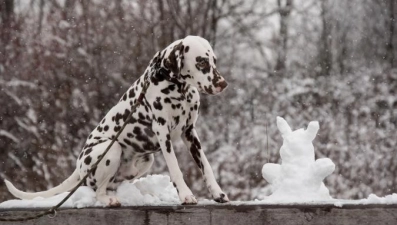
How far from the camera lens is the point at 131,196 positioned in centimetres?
670

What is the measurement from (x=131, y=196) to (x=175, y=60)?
1259mm

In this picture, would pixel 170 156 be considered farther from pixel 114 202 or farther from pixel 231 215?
pixel 231 215

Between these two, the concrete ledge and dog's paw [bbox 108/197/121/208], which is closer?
the concrete ledge

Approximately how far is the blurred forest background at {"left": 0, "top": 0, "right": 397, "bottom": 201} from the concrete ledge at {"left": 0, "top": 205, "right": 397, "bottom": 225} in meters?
7.65

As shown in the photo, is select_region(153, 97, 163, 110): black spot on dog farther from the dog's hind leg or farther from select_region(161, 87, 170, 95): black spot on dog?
the dog's hind leg

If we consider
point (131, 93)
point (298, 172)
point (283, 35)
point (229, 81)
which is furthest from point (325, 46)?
A: point (131, 93)

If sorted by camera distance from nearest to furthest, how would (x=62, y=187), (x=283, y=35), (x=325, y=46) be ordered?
(x=62, y=187), (x=325, y=46), (x=283, y=35)

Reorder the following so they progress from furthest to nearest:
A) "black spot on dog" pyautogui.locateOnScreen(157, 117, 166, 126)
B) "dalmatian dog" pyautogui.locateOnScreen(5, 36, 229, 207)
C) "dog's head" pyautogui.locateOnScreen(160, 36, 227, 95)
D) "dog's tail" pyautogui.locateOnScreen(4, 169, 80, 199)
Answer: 1. "dog's tail" pyautogui.locateOnScreen(4, 169, 80, 199)
2. "black spot on dog" pyautogui.locateOnScreen(157, 117, 166, 126)
3. "dalmatian dog" pyautogui.locateOnScreen(5, 36, 229, 207)
4. "dog's head" pyautogui.locateOnScreen(160, 36, 227, 95)

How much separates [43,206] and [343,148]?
8623 mm

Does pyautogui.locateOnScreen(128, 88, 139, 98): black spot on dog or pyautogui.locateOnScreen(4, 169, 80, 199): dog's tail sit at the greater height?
pyautogui.locateOnScreen(128, 88, 139, 98): black spot on dog

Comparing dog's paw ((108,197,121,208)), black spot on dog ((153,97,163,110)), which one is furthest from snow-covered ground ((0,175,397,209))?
black spot on dog ((153,97,163,110))

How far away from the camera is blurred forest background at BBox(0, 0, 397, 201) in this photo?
1448 cm

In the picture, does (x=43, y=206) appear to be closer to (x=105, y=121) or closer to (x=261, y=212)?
(x=105, y=121)

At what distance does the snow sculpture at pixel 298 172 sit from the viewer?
7012 mm
